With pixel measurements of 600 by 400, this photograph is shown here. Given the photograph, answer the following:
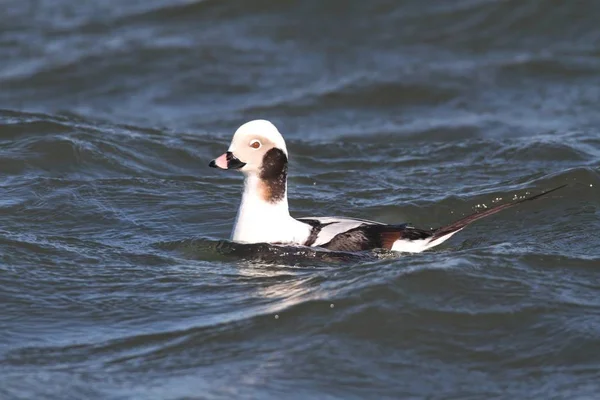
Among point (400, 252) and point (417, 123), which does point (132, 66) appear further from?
point (400, 252)

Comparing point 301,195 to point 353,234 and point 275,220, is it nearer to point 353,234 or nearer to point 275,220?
point 275,220

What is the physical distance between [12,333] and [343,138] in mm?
7147

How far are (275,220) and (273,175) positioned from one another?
1.16ft

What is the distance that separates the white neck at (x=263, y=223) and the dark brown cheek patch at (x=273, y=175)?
0.11ft

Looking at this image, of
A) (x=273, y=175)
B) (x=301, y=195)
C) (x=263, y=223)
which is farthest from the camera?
(x=301, y=195)

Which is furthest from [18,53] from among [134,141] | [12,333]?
[12,333]

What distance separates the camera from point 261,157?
9117 millimetres

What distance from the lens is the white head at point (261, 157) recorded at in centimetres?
905

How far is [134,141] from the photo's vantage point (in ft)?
42.9

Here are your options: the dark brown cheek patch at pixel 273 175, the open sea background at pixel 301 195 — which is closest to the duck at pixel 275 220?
the dark brown cheek patch at pixel 273 175

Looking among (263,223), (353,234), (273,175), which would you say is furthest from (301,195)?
(353,234)

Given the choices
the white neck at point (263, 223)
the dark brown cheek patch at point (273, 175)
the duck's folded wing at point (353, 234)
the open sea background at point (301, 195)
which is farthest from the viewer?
the dark brown cheek patch at point (273, 175)

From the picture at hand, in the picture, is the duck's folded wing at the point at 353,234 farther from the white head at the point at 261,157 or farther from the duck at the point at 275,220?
the white head at the point at 261,157

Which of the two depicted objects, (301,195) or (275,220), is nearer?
(275,220)
